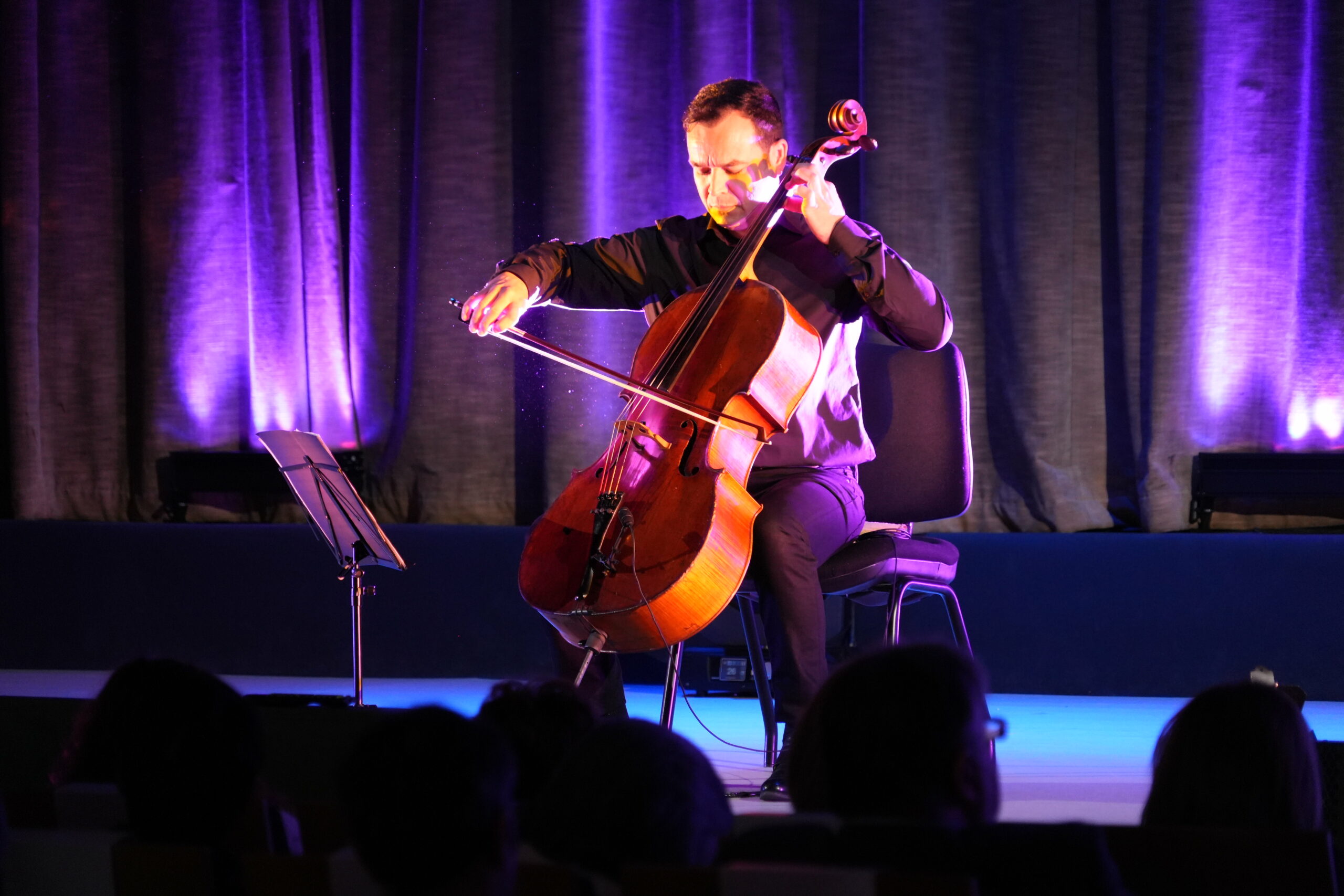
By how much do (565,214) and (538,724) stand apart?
2873 mm

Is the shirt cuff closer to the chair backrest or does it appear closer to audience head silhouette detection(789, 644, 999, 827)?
the chair backrest

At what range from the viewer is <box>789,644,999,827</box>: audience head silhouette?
3.30ft

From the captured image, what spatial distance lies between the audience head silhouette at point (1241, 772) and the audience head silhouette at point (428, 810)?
564mm

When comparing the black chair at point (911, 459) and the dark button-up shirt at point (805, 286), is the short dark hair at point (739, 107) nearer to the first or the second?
the dark button-up shirt at point (805, 286)

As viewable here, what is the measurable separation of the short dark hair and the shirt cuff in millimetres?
276

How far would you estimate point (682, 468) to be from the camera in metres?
2.09

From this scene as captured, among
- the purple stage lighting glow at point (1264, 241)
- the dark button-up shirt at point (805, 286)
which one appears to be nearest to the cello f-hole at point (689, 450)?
the dark button-up shirt at point (805, 286)

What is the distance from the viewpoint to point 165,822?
44.6 inches

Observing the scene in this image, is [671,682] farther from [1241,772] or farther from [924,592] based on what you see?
[1241,772]

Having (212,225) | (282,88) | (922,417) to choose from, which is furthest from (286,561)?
(922,417)

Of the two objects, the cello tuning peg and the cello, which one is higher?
the cello tuning peg

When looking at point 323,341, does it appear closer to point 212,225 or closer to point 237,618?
point 212,225

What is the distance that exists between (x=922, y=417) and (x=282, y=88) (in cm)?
255

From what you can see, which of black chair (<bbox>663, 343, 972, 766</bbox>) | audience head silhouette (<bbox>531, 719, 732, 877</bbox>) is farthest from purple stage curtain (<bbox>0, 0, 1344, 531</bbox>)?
audience head silhouette (<bbox>531, 719, 732, 877</bbox>)
